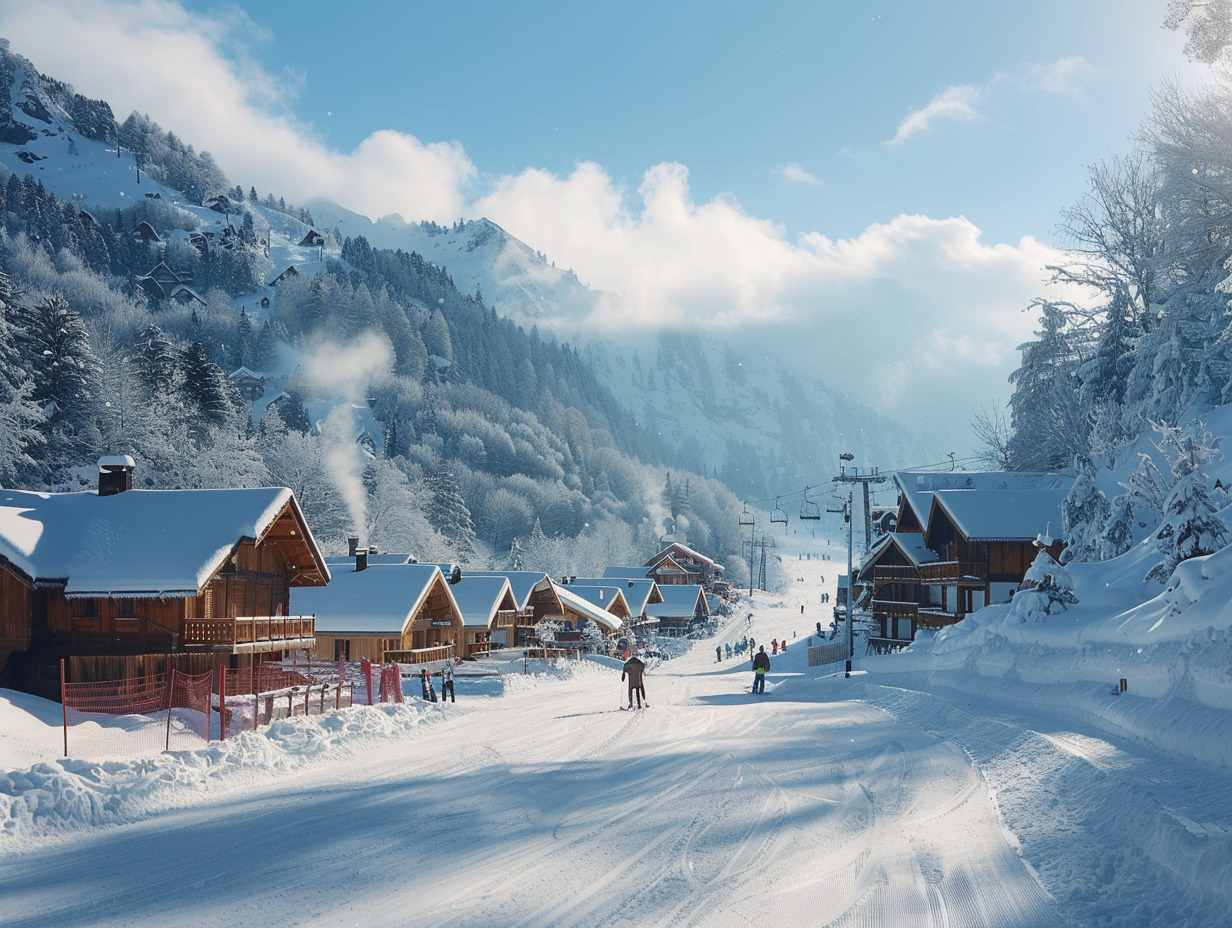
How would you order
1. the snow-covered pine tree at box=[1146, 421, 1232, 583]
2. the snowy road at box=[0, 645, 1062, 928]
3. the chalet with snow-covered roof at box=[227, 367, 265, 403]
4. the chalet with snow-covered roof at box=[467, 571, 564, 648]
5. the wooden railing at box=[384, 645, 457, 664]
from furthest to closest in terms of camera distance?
the chalet with snow-covered roof at box=[227, 367, 265, 403] < the chalet with snow-covered roof at box=[467, 571, 564, 648] < the wooden railing at box=[384, 645, 457, 664] < the snow-covered pine tree at box=[1146, 421, 1232, 583] < the snowy road at box=[0, 645, 1062, 928]

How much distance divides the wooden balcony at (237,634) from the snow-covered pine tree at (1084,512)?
1235 inches

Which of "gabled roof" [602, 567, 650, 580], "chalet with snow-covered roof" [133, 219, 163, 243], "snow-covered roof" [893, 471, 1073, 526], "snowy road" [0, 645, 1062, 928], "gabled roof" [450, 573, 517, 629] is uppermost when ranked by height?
"chalet with snow-covered roof" [133, 219, 163, 243]

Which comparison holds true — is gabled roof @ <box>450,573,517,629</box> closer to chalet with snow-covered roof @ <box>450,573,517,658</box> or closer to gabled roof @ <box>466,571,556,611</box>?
chalet with snow-covered roof @ <box>450,573,517,658</box>

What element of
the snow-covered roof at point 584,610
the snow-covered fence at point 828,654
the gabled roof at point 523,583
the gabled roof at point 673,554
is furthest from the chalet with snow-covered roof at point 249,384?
the snow-covered fence at point 828,654

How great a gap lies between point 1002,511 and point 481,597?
3032cm

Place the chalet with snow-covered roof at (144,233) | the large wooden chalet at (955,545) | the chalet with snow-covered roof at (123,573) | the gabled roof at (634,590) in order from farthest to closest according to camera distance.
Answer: the chalet with snow-covered roof at (144,233)
the gabled roof at (634,590)
the large wooden chalet at (955,545)
the chalet with snow-covered roof at (123,573)

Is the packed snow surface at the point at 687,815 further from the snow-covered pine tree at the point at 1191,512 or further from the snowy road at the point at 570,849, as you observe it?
the snow-covered pine tree at the point at 1191,512

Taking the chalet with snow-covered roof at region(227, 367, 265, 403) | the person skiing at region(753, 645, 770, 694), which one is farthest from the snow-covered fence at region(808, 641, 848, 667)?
the chalet with snow-covered roof at region(227, 367, 265, 403)

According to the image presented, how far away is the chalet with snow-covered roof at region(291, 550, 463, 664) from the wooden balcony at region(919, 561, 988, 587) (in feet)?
90.6

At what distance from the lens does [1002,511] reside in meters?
46.7

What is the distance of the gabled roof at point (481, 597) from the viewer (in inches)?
2056

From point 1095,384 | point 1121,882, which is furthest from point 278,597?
point 1095,384

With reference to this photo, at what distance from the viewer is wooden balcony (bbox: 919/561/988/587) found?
4628cm

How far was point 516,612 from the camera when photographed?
57812 mm
